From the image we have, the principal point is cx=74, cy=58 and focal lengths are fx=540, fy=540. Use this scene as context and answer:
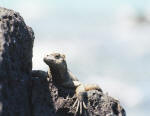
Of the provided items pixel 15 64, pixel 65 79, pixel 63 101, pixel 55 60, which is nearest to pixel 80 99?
pixel 63 101

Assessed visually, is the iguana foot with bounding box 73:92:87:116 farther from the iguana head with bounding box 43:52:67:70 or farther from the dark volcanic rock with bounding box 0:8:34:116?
the dark volcanic rock with bounding box 0:8:34:116

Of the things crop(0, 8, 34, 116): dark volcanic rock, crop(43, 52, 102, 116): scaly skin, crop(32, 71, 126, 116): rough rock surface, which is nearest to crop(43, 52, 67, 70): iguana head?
crop(43, 52, 102, 116): scaly skin

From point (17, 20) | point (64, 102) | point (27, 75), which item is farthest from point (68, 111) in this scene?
point (17, 20)

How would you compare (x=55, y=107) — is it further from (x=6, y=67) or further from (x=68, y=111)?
(x=6, y=67)

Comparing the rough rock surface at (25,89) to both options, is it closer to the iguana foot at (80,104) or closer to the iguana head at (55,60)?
the iguana foot at (80,104)

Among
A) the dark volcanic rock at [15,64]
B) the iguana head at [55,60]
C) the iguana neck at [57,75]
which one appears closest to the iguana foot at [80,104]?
the iguana neck at [57,75]

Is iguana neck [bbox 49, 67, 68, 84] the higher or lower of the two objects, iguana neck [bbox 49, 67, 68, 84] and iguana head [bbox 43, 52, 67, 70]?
the lower
